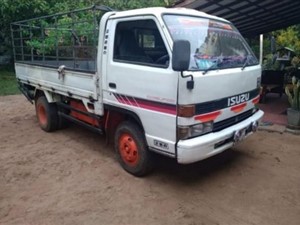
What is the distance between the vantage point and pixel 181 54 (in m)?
3.11

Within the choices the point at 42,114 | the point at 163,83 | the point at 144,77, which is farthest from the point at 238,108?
the point at 42,114

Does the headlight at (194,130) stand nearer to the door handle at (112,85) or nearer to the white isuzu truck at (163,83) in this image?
the white isuzu truck at (163,83)

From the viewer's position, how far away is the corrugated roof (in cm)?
691

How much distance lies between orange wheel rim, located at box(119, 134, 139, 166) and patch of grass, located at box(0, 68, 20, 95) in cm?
839

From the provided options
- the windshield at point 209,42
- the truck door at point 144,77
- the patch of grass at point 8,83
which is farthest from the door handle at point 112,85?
the patch of grass at point 8,83

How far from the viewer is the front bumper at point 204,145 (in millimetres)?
3355

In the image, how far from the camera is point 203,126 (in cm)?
354

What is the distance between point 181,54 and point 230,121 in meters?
1.24

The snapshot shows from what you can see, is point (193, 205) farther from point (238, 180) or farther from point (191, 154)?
point (238, 180)

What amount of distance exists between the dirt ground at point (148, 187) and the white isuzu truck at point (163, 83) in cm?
45

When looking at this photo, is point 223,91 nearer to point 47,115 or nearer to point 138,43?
point 138,43

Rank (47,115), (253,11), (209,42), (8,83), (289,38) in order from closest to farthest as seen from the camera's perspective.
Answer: (209,42), (47,115), (253,11), (8,83), (289,38)

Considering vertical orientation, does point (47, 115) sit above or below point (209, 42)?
below

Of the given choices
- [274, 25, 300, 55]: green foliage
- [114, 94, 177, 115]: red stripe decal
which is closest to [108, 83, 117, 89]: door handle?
[114, 94, 177, 115]: red stripe decal
